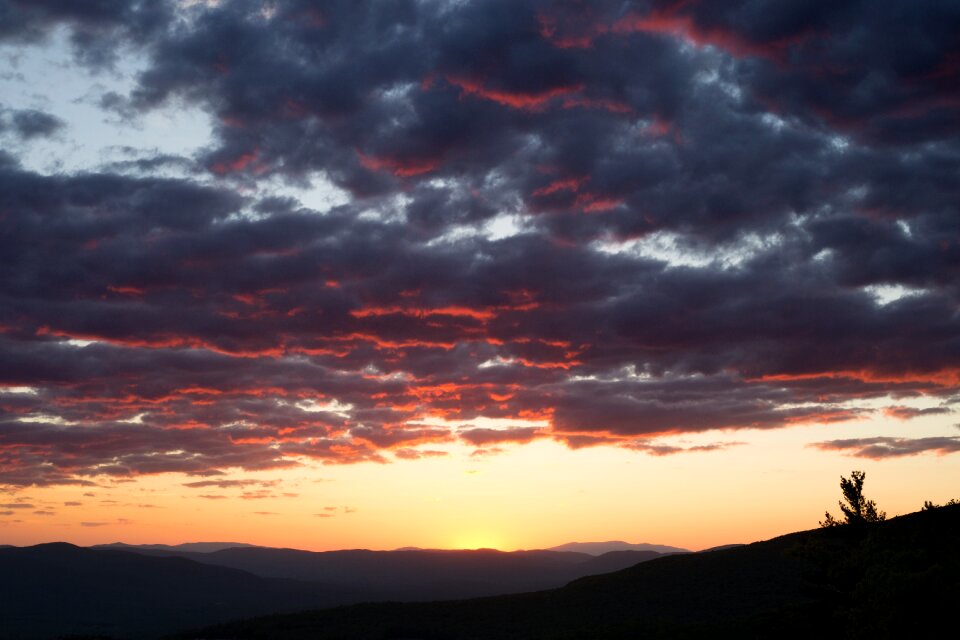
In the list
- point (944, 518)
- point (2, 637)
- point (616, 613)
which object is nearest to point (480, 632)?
point (616, 613)

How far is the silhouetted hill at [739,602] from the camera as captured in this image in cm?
2984

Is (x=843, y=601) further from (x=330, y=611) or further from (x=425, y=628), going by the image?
(x=330, y=611)

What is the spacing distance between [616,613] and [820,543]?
133ft

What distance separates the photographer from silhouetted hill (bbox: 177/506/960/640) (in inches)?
1175

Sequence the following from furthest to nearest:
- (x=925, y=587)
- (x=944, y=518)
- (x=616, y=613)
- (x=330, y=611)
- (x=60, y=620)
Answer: (x=60, y=620) → (x=330, y=611) → (x=616, y=613) → (x=944, y=518) → (x=925, y=587)

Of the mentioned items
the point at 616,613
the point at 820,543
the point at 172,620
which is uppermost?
the point at 820,543

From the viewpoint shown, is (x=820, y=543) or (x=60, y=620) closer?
(x=820, y=543)

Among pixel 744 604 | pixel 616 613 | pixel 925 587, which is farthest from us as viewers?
pixel 616 613

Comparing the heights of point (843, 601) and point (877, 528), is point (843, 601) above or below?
below

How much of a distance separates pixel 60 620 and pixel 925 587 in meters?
203

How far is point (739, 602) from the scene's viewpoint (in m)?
70.0

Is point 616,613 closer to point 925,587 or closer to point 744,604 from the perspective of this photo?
point 744,604

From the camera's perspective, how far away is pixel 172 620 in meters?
193

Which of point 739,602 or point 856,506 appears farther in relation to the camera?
point 739,602
